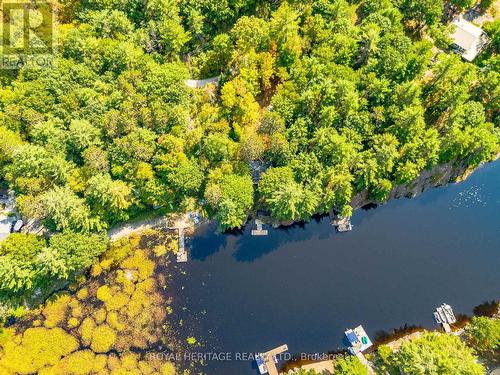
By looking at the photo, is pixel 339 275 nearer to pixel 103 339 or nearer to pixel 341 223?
pixel 341 223

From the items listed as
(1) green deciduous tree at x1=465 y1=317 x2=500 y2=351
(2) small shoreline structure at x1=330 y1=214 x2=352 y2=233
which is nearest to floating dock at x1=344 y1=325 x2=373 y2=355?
(1) green deciduous tree at x1=465 y1=317 x2=500 y2=351

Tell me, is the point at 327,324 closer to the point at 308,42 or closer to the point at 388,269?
the point at 388,269

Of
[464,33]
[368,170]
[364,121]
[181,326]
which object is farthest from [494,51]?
[181,326]

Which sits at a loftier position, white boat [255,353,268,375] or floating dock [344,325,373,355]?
floating dock [344,325,373,355]

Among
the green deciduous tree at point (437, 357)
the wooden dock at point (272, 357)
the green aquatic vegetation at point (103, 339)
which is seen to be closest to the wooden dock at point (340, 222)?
the green deciduous tree at point (437, 357)

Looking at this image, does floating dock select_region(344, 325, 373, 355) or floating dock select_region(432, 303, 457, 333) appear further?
floating dock select_region(432, 303, 457, 333)

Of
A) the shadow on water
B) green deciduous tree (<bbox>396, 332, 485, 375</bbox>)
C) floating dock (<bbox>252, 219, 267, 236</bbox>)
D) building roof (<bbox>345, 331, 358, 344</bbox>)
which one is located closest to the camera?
green deciduous tree (<bbox>396, 332, 485, 375</bbox>)

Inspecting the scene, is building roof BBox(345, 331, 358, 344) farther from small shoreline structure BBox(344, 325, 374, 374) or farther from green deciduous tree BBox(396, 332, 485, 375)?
green deciduous tree BBox(396, 332, 485, 375)
